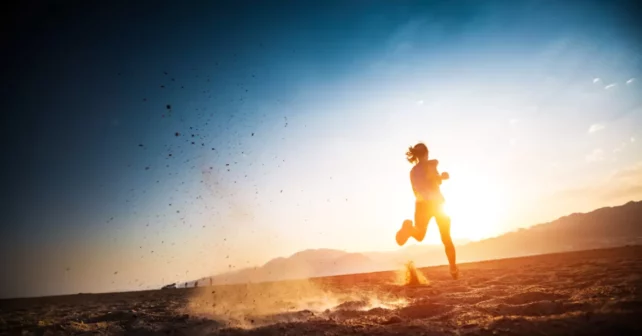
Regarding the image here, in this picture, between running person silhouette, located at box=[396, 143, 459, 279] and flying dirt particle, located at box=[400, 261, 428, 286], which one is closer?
flying dirt particle, located at box=[400, 261, 428, 286]

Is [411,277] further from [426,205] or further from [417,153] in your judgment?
[417,153]

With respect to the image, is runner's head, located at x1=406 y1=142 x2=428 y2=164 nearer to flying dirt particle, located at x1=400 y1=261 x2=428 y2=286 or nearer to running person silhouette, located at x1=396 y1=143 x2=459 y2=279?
running person silhouette, located at x1=396 y1=143 x2=459 y2=279

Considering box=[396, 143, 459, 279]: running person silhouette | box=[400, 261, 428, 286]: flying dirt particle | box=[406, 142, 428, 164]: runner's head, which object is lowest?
box=[400, 261, 428, 286]: flying dirt particle

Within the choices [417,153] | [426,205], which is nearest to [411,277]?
[426,205]

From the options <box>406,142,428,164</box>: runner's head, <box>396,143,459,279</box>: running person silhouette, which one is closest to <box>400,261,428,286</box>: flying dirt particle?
<box>396,143,459,279</box>: running person silhouette

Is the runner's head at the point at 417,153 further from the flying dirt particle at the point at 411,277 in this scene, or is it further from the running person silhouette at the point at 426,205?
the flying dirt particle at the point at 411,277

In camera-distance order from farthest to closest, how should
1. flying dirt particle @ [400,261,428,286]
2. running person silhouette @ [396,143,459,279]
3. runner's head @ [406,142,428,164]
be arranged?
runner's head @ [406,142,428,164] < running person silhouette @ [396,143,459,279] < flying dirt particle @ [400,261,428,286]

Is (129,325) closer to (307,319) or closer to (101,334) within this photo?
(101,334)

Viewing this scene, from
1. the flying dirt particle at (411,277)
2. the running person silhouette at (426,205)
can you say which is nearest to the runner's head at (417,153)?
the running person silhouette at (426,205)

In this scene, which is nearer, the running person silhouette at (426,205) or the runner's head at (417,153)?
the running person silhouette at (426,205)

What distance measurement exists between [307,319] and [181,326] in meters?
1.78

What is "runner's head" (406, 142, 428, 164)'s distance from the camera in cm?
787

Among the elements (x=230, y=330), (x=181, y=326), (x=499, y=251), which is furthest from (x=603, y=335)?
(x=499, y=251)

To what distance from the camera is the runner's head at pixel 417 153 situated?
787 cm
